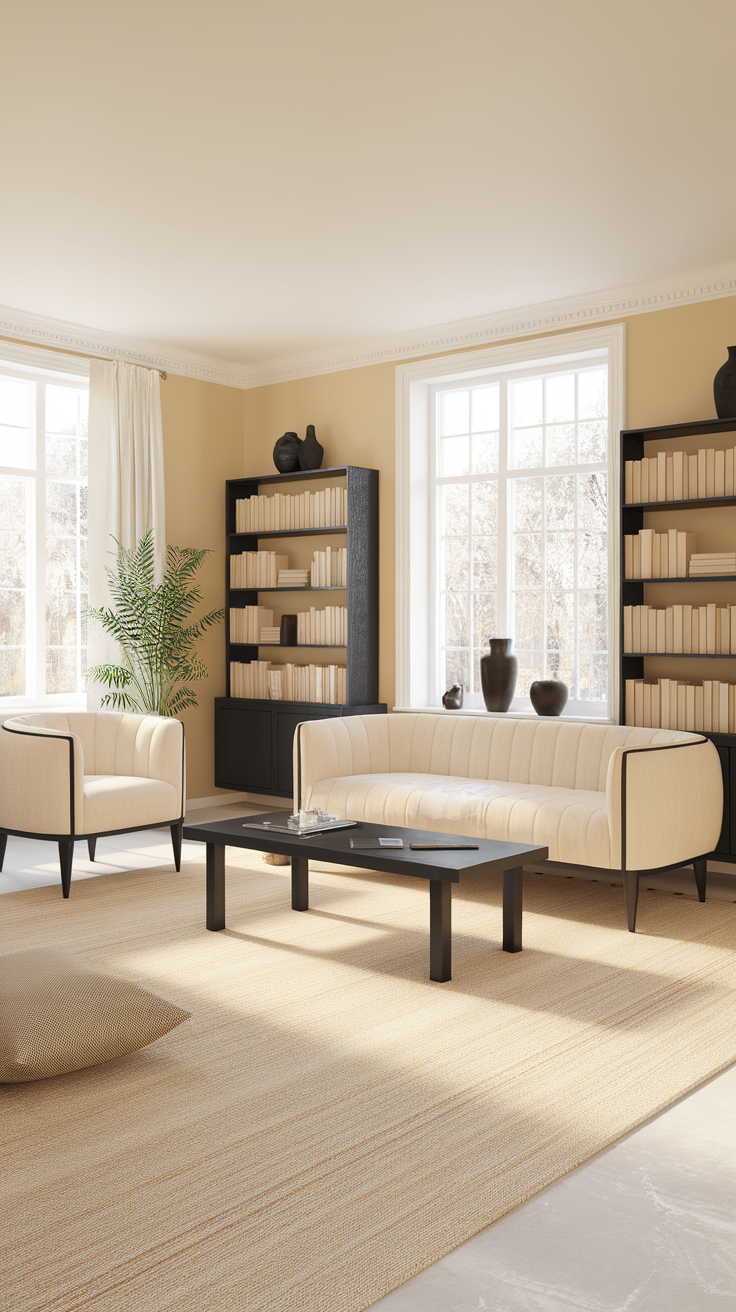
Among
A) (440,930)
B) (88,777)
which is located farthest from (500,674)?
(440,930)

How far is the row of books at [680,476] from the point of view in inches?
215

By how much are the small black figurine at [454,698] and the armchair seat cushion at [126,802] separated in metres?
1.92

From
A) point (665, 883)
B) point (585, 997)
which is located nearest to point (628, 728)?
point (665, 883)

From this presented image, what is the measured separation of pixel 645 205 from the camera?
15.8 feet

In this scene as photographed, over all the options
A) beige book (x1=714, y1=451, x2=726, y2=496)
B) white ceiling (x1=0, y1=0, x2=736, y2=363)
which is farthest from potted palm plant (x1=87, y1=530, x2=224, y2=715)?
beige book (x1=714, y1=451, x2=726, y2=496)

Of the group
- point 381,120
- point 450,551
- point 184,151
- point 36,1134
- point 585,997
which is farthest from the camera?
point 450,551

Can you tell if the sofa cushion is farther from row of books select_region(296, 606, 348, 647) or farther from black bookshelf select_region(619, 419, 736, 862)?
row of books select_region(296, 606, 348, 647)

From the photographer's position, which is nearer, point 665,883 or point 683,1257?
point 683,1257

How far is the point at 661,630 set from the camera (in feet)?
18.7

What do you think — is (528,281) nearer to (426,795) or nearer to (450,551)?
(450,551)

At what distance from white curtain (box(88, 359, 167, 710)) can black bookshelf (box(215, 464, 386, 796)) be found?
0.83m

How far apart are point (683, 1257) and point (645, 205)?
4.29m

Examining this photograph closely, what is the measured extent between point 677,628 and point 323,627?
102 inches

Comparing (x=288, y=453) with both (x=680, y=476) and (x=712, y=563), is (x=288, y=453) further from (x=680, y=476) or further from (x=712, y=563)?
(x=712, y=563)
